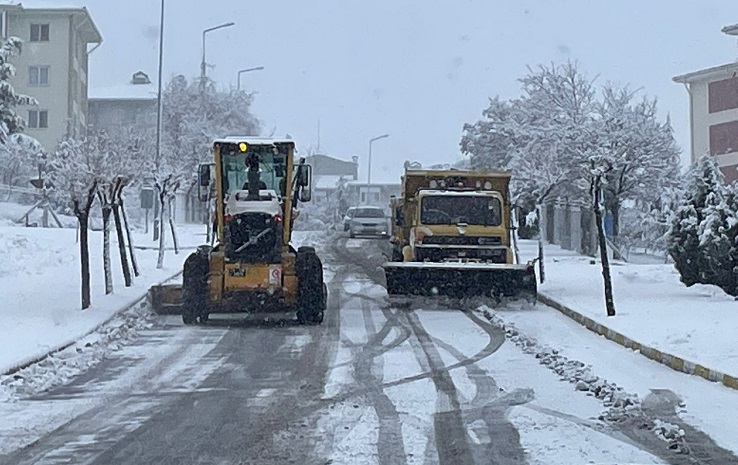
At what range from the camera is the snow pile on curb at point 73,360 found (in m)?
12.0

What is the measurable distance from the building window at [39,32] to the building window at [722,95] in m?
38.2

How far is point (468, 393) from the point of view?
38.2 feet

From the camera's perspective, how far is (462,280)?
20734 millimetres

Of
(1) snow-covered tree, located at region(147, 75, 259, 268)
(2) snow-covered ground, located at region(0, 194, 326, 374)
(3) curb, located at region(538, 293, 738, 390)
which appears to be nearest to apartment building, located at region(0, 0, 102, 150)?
(1) snow-covered tree, located at region(147, 75, 259, 268)

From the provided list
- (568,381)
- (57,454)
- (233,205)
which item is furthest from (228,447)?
(233,205)

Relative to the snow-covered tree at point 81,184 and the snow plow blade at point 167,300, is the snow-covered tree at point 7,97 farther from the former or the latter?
the snow plow blade at point 167,300

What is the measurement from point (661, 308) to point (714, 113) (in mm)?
41557

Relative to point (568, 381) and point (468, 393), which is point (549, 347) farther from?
point (468, 393)

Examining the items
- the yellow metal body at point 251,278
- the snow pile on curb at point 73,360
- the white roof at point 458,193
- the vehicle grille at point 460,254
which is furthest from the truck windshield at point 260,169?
the white roof at point 458,193

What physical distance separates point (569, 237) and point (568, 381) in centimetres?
2987

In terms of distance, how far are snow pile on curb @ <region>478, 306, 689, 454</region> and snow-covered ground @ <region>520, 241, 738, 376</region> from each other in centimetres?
126

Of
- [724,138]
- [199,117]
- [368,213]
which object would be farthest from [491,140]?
[199,117]

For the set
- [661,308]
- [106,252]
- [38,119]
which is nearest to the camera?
[661,308]

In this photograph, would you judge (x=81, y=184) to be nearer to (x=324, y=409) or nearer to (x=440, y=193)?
(x=440, y=193)
